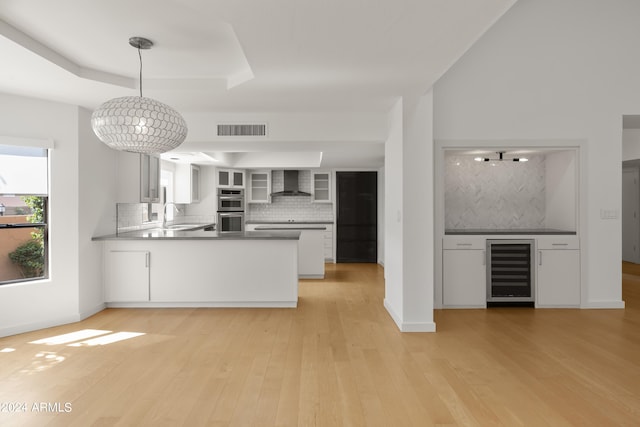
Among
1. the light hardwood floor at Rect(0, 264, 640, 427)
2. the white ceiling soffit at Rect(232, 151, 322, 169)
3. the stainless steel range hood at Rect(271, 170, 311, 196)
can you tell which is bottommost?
the light hardwood floor at Rect(0, 264, 640, 427)

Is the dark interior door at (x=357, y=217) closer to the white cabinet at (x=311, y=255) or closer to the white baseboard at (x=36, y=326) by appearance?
the white cabinet at (x=311, y=255)

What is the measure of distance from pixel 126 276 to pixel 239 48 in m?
3.14

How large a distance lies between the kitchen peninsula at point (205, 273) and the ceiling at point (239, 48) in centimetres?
165

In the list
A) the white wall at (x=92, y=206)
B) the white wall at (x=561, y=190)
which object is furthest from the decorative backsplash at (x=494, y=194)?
the white wall at (x=92, y=206)

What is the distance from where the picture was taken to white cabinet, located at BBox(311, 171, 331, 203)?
9.12 m

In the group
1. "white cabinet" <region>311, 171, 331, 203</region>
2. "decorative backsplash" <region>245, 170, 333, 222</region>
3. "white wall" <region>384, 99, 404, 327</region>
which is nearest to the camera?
"white wall" <region>384, 99, 404, 327</region>

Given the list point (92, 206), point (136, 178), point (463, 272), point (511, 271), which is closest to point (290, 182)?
point (136, 178)

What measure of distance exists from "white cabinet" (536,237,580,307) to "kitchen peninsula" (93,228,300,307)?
9.61 feet

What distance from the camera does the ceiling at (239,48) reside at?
2201 mm

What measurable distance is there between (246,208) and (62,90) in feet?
18.7

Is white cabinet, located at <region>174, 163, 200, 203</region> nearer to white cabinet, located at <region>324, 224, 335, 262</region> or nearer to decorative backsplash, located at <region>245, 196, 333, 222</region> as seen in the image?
decorative backsplash, located at <region>245, 196, 333, 222</region>

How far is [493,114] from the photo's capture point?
4.78 metres

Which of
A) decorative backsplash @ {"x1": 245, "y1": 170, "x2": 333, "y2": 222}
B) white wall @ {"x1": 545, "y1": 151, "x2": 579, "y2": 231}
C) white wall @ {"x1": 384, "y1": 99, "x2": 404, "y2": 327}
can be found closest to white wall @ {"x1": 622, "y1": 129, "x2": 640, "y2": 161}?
white wall @ {"x1": 545, "y1": 151, "x2": 579, "y2": 231}

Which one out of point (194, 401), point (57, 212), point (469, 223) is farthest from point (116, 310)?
point (469, 223)
